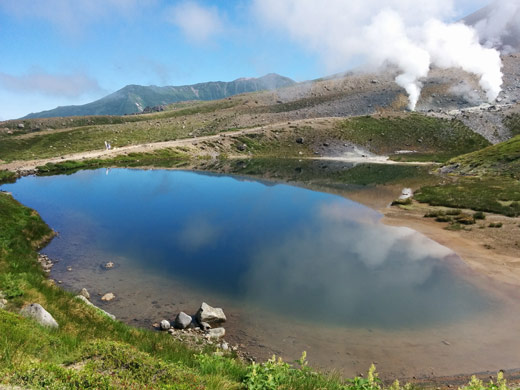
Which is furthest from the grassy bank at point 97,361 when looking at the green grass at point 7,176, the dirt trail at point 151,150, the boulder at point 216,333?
the dirt trail at point 151,150

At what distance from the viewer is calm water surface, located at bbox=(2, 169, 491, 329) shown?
19.3 m

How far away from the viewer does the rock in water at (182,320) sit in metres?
17.0

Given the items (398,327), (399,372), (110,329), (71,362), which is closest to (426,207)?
(398,327)

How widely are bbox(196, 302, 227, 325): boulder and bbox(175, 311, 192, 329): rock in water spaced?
58cm

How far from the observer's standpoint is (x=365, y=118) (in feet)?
454

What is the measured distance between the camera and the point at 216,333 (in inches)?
644

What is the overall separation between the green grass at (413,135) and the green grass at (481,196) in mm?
63383

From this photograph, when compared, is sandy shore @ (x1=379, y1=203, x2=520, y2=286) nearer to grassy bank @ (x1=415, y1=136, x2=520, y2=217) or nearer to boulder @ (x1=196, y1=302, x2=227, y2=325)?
grassy bank @ (x1=415, y1=136, x2=520, y2=217)

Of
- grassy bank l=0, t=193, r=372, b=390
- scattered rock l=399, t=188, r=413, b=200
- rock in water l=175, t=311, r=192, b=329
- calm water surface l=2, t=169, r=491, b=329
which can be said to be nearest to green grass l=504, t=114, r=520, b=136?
scattered rock l=399, t=188, r=413, b=200

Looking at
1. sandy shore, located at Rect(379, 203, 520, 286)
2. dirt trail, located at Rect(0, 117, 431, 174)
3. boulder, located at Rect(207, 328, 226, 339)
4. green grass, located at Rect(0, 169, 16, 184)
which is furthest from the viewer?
dirt trail, located at Rect(0, 117, 431, 174)

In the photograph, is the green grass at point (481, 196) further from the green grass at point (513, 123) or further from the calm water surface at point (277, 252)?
the green grass at point (513, 123)

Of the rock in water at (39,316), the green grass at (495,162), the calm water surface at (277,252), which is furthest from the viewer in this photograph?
the green grass at (495,162)

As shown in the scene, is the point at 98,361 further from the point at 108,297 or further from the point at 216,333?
the point at 108,297

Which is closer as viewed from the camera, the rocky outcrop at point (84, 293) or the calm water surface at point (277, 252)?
the calm water surface at point (277, 252)
